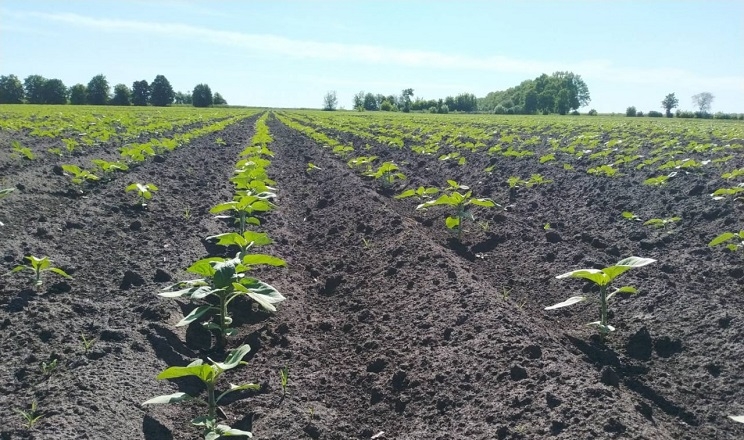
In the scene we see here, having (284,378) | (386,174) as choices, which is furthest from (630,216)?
(284,378)

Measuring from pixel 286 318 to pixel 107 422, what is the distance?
6.84 ft

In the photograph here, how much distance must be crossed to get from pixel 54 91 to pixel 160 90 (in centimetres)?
1490

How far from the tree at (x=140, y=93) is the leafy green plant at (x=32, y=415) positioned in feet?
320

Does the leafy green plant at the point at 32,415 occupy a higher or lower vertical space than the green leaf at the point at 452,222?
lower

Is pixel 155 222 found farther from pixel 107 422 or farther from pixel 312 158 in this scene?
pixel 312 158

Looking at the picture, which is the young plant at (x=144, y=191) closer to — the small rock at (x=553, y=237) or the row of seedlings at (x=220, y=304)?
the row of seedlings at (x=220, y=304)

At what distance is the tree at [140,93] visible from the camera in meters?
92.3

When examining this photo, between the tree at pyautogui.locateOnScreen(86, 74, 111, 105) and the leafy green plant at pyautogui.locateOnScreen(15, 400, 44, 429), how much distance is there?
94767mm

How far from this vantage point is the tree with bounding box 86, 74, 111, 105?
287ft

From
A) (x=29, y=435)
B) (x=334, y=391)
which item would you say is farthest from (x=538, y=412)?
(x=29, y=435)

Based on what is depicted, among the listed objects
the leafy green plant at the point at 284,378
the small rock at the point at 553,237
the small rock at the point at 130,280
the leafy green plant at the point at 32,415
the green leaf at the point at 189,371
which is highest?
the small rock at the point at 553,237

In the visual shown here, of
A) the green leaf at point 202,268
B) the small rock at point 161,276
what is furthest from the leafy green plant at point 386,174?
the green leaf at point 202,268

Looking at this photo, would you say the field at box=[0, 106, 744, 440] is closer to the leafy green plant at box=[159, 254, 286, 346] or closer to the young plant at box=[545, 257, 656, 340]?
the young plant at box=[545, 257, 656, 340]

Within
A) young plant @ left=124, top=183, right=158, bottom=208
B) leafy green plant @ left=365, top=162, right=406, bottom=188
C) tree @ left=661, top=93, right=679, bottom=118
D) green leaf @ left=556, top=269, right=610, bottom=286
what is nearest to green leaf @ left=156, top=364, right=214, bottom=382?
green leaf @ left=556, top=269, right=610, bottom=286
